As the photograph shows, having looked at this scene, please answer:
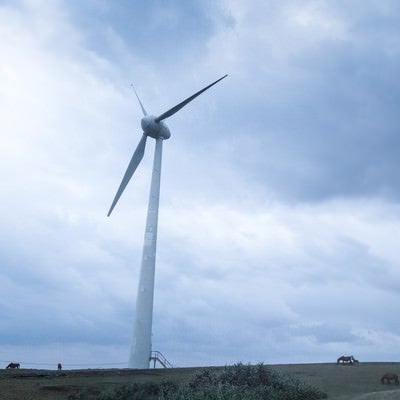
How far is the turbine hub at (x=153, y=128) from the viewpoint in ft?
196

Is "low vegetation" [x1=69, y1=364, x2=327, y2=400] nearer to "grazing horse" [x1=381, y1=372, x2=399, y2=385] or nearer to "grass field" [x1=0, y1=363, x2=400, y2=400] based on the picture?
"grass field" [x1=0, y1=363, x2=400, y2=400]

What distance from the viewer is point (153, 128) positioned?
59.8 metres

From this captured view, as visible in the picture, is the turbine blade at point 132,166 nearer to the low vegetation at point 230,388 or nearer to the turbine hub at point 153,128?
the turbine hub at point 153,128

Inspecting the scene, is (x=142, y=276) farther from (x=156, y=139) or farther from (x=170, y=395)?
(x=170, y=395)

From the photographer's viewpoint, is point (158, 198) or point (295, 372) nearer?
point (295, 372)

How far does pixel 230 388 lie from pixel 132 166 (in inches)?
1386

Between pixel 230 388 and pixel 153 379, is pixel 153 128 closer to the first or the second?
pixel 153 379

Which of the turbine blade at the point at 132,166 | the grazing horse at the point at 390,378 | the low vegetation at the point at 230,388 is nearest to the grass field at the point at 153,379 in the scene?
the grazing horse at the point at 390,378

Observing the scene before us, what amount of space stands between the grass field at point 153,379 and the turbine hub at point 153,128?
2668cm

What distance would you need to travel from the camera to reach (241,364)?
32125mm

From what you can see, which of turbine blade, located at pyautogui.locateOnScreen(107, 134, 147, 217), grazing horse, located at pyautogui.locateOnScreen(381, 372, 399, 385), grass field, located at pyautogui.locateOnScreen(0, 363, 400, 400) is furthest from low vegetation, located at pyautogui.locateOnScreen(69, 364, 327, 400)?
turbine blade, located at pyautogui.locateOnScreen(107, 134, 147, 217)

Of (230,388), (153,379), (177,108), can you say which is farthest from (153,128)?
(230,388)

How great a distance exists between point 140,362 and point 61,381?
15.3m

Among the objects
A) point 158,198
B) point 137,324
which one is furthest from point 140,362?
point 158,198
